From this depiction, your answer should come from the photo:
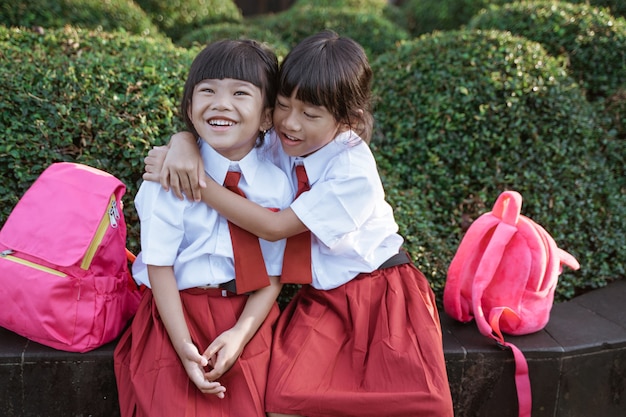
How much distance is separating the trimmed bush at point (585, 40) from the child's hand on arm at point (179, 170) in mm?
2867

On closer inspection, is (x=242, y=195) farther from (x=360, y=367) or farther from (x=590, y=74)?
(x=590, y=74)

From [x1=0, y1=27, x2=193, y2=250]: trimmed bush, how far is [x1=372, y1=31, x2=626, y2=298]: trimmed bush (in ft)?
3.97

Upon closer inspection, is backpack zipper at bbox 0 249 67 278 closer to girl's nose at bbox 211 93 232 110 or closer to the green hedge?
girl's nose at bbox 211 93 232 110

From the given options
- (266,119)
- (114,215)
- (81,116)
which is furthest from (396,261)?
(81,116)

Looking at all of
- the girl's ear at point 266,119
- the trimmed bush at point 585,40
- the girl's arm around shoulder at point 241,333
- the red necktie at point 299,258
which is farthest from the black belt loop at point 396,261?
the trimmed bush at point 585,40

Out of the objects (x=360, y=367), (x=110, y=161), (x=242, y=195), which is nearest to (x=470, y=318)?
(x=360, y=367)

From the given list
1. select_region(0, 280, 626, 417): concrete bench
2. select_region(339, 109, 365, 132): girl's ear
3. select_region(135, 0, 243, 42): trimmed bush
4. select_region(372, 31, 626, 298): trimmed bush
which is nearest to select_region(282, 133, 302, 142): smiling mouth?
select_region(339, 109, 365, 132): girl's ear

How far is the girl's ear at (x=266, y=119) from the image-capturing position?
2.14m

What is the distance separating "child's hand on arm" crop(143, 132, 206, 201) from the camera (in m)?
2.02

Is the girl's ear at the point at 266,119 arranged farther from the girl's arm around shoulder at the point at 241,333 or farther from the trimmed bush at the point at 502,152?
the trimmed bush at the point at 502,152

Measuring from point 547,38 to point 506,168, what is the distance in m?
1.32

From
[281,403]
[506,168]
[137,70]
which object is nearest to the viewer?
[281,403]

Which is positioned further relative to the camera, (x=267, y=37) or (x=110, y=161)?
(x=267, y=37)

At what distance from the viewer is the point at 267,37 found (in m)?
4.64
